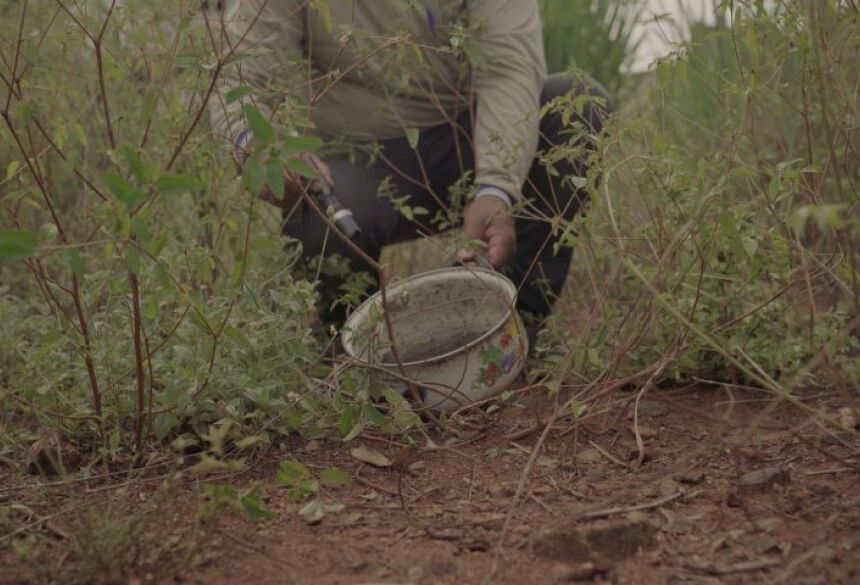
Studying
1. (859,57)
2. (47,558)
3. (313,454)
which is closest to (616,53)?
(859,57)

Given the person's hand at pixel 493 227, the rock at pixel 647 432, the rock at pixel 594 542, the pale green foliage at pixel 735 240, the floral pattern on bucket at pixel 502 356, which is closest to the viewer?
the rock at pixel 594 542

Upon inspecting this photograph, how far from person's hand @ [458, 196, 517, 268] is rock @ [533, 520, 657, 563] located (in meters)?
0.95

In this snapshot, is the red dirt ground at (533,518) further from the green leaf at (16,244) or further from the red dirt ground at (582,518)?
the green leaf at (16,244)

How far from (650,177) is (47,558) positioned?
1153 millimetres

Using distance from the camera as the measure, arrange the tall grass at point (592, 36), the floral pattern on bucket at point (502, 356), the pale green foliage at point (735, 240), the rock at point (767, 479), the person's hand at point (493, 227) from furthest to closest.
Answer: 1. the tall grass at point (592, 36)
2. the person's hand at point (493, 227)
3. the floral pattern on bucket at point (502, 356)
4. the pale green foliage at point (735, 240)
5. the rock at point (767, 479)

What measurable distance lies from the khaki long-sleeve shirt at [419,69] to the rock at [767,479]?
0.94m

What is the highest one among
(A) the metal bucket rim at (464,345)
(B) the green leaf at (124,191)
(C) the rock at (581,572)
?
(B) the green leaf at (124,191)

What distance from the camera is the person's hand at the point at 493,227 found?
7.64 feet

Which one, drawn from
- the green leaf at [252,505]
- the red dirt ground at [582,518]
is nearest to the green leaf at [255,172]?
the green leaf at [252,505]

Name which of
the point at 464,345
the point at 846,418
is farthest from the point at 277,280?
the point at 846,418

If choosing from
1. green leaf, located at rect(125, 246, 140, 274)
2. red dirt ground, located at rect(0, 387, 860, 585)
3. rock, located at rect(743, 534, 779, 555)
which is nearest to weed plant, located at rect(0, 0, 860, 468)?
green leaf, located at rect(125, 246, 140, 274)

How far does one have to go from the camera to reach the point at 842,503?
151 centimetres

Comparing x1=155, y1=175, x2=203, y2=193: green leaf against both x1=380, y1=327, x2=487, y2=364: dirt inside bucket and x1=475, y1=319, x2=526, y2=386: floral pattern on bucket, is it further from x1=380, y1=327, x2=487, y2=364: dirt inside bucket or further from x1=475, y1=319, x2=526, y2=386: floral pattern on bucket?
x1=380, y1=327, x2=487, y2=364: dirt inside bucket

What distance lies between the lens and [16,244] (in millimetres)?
1315
